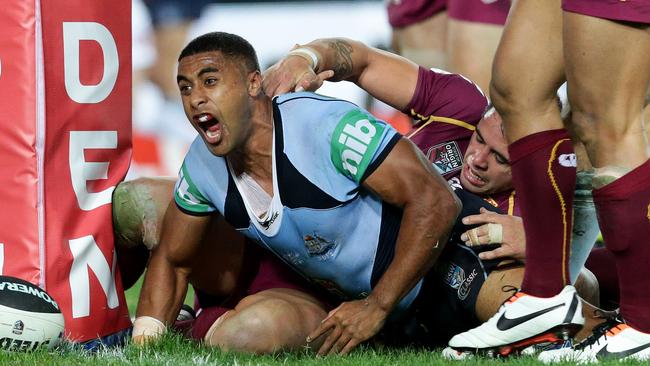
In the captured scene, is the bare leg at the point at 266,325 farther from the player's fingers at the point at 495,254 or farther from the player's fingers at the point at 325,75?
the player's fingers at the point at 325,75

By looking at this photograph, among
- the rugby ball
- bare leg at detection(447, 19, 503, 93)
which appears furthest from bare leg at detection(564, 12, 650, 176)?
bare leg at detection(447, 19, 503, 93)

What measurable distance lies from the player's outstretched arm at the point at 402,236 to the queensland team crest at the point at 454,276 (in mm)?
324

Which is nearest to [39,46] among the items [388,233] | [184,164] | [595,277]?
[184,164]

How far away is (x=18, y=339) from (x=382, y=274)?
1.25 metres

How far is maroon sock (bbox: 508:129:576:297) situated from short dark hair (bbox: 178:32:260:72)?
3.50 ft

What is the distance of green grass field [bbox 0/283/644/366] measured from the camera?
3.87m

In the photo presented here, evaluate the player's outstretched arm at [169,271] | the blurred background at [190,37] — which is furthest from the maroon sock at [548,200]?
the blurred background at [190,37]

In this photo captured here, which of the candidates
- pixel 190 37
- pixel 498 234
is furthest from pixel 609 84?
pixel 190 37

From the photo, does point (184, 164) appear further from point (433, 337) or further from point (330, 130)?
point (433, 337)

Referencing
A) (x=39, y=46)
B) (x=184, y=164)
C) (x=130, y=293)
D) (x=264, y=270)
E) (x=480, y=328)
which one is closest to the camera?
(x=480, y=328)

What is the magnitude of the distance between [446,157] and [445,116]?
0.19 m

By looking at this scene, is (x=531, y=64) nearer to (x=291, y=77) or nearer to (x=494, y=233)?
(x=494, y=233)

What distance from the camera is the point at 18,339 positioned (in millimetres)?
4039

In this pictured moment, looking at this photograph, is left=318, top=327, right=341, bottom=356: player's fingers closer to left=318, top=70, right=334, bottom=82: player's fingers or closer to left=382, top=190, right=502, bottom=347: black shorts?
left=382, top=190, right=502, bottom=347: black shorts
